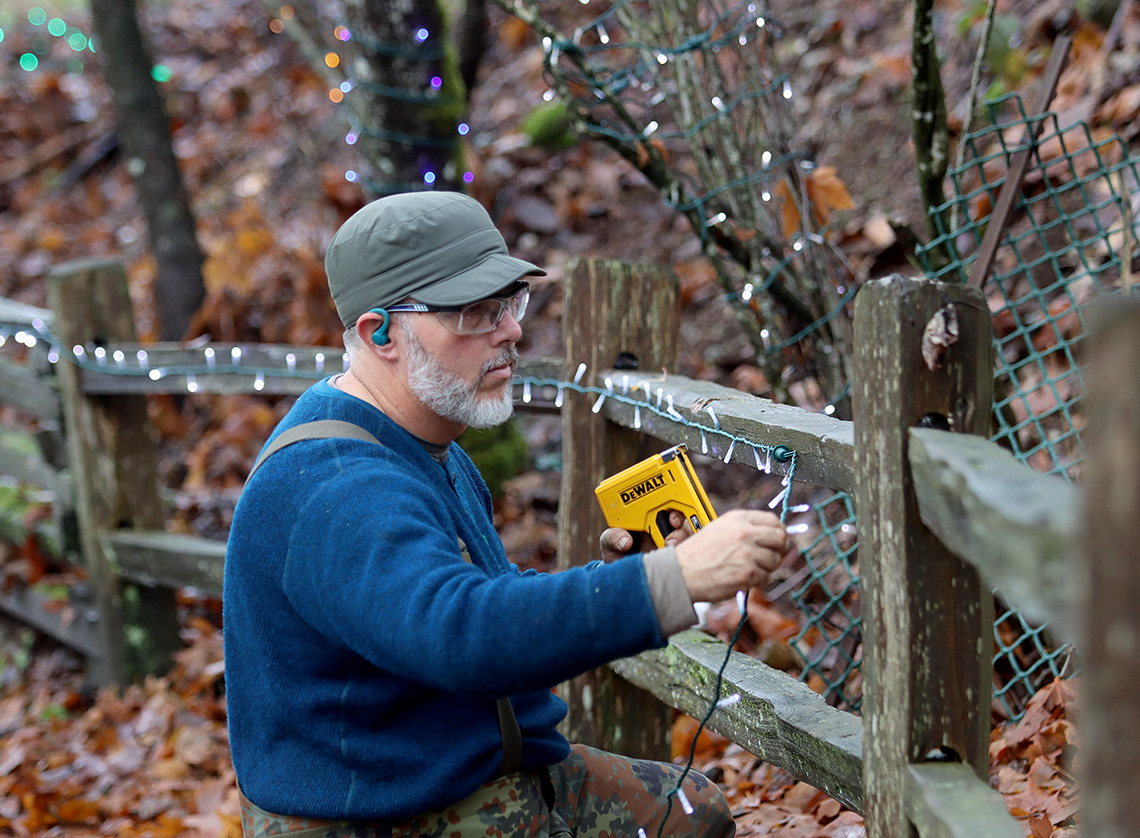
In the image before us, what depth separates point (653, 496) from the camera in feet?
7.33

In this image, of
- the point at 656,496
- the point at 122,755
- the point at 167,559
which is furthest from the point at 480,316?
the point at 122,755

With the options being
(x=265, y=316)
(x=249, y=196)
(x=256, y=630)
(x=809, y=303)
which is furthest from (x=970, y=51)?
(x=249, y=196)

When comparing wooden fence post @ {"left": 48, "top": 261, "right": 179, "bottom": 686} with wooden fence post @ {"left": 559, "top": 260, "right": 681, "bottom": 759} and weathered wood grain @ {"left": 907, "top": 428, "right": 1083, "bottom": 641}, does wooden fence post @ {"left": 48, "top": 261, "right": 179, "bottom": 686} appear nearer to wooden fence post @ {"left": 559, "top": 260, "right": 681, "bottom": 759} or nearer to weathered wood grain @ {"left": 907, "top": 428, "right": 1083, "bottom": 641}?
wooden fence post @ {"left": 559, "top": 260, "right": 681, "bottom": 759}

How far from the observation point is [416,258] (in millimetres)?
2076

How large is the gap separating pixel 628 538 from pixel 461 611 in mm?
740

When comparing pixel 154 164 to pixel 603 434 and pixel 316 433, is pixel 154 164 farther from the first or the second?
pixel 316 433

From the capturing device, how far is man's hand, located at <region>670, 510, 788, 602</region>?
1.67 metres

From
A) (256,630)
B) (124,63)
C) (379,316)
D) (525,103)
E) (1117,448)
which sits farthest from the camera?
(525,103)

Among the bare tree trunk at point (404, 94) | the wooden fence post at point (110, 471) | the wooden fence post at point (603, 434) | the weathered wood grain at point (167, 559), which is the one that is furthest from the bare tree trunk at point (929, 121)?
the wooden fence post at point (110, 471)

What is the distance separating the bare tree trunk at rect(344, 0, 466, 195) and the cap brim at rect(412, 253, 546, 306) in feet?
10.9

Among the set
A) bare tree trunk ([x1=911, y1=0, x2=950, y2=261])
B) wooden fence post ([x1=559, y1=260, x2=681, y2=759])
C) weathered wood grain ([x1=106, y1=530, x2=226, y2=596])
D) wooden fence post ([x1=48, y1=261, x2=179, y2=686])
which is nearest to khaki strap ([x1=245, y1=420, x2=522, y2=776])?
wooden fence post ([x1=559, y1=260, x2=681, y2=759])

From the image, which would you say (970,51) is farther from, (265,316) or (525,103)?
(265,316)

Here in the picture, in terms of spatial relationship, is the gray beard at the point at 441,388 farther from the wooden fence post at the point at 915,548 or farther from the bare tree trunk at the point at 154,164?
the bare tree trunk at the point at 154,164

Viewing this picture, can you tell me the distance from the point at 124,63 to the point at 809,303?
585cm
